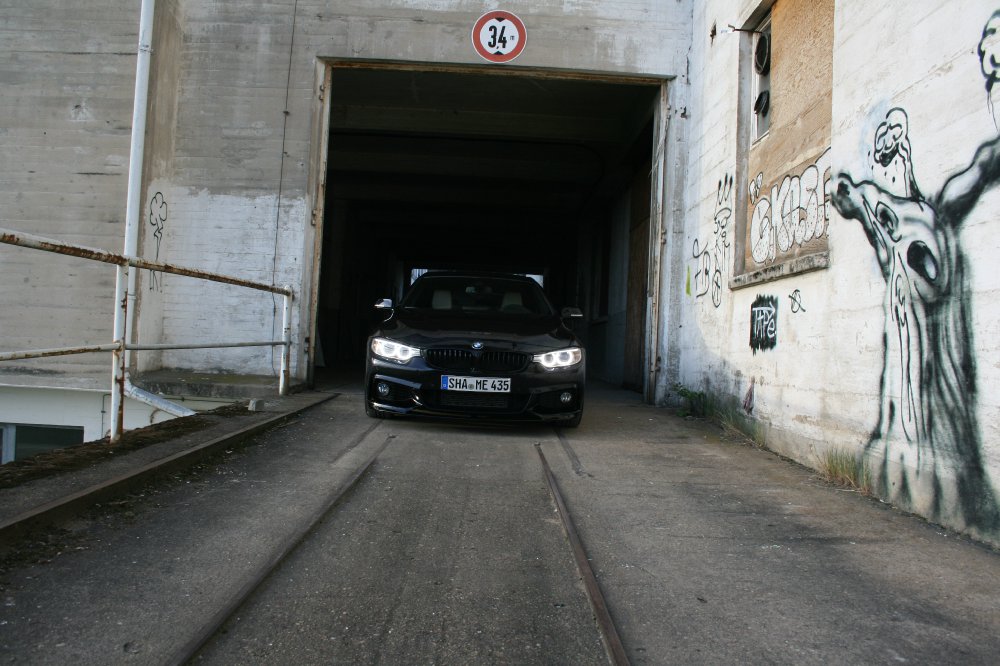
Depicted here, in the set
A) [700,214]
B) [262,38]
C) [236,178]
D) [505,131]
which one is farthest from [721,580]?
[505,131]

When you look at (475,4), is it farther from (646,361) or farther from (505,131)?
(646,361)

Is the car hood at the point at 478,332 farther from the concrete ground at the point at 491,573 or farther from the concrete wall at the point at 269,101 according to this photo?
the concrete wall at the point at 269,101

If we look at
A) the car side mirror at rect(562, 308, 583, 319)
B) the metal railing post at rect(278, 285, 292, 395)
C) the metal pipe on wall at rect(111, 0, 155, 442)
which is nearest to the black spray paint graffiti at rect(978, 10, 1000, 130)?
the car side mirror at rect(562, 308, 583, 319)

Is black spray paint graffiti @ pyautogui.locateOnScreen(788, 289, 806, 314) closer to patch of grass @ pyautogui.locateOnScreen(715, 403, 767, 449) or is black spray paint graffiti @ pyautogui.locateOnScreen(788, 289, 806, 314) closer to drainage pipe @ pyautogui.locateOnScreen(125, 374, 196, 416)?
patch of grass @ pyautogui.locateOnScreen(715, 403, 767, 449)

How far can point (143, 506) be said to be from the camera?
Answer: 3.59 m

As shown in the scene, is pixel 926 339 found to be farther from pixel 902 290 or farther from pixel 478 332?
pixel 478 332

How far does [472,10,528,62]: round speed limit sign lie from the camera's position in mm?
8828

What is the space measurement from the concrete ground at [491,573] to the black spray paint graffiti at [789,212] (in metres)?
2.12

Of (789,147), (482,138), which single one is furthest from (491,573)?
(482,138)

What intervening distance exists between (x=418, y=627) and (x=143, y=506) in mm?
1987

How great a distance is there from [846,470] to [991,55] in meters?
2.65

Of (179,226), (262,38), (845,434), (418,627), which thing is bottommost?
(418,627)

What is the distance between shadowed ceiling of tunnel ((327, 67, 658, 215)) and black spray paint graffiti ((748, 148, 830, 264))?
3.70m

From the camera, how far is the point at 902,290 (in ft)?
13.6
